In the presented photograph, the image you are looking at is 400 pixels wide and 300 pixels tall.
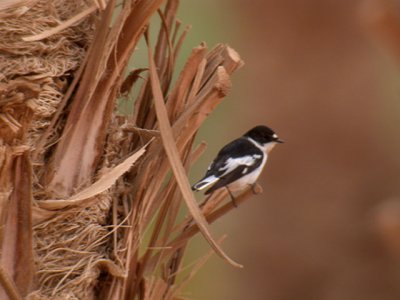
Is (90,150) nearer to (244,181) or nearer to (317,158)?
(244,181)

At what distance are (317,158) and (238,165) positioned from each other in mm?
4064

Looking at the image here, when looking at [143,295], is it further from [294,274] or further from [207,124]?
[207,124]

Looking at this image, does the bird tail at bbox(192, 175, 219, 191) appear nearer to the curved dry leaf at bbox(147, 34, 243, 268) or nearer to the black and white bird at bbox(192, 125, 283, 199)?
the black and white bird at bbox(192, 125, 283, 199)

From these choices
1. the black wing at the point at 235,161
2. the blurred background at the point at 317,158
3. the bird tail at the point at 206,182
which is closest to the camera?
the bird tail at the point at 206,182

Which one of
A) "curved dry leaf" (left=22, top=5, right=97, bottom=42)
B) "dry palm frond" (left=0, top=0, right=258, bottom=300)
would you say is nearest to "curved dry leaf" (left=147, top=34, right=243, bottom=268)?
"dry palm frond" (left=0, top=0, right=258, bottom=300)

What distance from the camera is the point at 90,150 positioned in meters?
3.89

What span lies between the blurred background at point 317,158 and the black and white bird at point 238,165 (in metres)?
3.41

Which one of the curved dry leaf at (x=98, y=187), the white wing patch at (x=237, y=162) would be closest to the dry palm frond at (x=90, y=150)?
the curved dry leaf at (x=98, y=187)

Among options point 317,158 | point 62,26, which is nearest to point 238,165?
point 62,26

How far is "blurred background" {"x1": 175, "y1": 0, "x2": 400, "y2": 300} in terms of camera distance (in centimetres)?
993

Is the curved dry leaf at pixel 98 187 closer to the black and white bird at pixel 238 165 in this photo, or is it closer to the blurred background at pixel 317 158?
the black and white bird at pixel 238 165

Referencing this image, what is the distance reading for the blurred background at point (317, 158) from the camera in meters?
9.93

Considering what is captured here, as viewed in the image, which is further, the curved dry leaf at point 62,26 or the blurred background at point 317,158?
the blurred background at point 317,158

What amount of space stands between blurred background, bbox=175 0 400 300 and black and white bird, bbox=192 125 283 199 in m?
3.41
